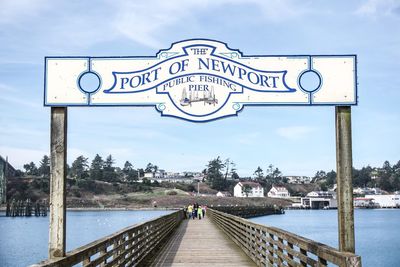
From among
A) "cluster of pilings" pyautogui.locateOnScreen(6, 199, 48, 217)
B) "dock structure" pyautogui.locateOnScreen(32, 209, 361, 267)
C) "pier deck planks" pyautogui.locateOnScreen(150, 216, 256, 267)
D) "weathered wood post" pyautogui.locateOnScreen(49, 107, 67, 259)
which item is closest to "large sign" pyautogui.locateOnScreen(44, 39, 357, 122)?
"weathered wood post" pyautogui.locateOnScreen(49, 107, 67, 259)

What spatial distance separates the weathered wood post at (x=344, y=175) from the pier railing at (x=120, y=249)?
3669 mm

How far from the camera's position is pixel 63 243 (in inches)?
349

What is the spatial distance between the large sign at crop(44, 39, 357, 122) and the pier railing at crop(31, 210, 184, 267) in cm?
236

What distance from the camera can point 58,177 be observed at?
29.7 ft

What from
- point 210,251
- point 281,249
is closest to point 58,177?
point 281,249

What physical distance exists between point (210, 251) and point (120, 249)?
643cm

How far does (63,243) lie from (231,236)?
46.9ft

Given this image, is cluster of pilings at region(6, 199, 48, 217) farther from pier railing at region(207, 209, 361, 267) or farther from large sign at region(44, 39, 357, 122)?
large sign at region(44, 39, 357, 122)

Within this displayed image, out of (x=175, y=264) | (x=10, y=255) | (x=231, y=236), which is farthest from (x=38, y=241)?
(x=175, y=264)

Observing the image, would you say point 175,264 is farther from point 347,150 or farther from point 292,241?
point 347,150

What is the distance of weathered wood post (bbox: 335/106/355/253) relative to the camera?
28.9 ft

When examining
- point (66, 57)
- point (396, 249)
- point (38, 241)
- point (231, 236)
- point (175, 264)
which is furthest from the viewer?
point (38, 241)

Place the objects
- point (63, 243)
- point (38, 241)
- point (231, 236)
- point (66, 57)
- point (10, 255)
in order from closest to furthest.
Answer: point (63, 243), point (66, 57), point (231, 236), point (10, 255), point (38, 241)

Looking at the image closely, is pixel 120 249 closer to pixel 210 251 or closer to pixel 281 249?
pixel 281 249
